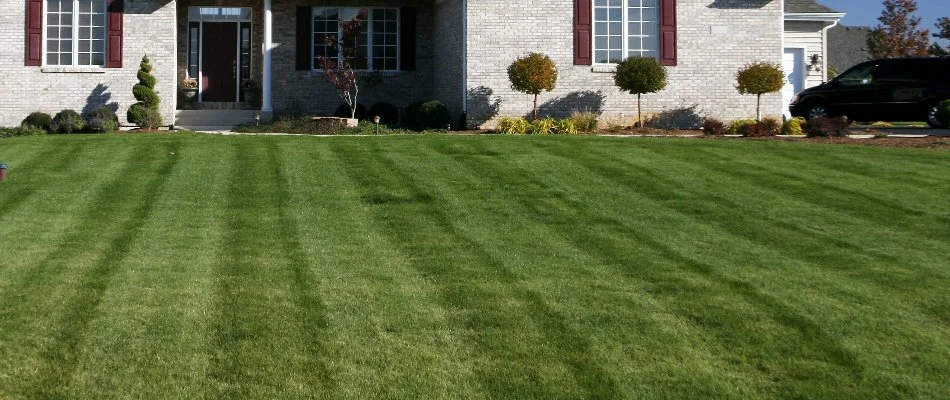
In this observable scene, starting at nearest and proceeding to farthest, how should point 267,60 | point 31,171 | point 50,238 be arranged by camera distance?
point 50,238 → point 31,171 → point 267,60

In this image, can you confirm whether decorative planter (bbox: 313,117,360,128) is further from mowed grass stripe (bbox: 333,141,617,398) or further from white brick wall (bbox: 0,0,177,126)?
mowed grass stripe (bbox: 333,141,617,398)

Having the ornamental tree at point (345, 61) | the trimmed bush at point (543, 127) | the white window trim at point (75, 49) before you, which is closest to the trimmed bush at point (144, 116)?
the white window trim at point (75, 49)

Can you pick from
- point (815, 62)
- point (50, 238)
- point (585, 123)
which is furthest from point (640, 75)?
point (50, 238)

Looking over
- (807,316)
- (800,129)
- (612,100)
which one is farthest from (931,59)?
(807,316)

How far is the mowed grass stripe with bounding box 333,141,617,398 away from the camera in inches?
229

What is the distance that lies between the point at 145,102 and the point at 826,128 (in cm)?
1323

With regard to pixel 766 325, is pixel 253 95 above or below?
above

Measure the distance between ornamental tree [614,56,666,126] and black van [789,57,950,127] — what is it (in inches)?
166

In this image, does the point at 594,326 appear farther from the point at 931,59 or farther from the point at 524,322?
the point at 931,59

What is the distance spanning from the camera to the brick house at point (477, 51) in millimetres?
21484

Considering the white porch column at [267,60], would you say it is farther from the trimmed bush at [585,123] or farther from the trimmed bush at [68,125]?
the trimmed bush at [585,123]

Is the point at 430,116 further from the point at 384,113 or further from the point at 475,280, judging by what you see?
the point at 475,280

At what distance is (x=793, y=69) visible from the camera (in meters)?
27.0

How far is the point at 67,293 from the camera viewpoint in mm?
7430
